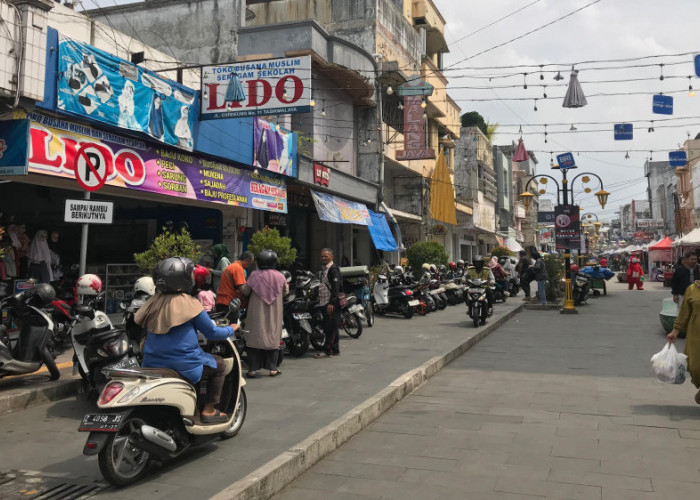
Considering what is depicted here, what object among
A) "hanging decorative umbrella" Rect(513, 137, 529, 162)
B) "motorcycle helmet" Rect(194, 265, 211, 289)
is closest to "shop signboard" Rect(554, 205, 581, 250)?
"hanging decorative umbrella" Rect(513, 137, 529, 162)

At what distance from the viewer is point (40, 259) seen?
35.4 ft

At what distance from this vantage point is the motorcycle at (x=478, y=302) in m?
12.8

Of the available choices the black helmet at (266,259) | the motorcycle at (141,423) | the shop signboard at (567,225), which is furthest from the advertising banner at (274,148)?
the motorcycle at (141,423)

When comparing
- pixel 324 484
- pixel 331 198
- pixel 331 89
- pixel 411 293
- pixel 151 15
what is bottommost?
pixel 324 484

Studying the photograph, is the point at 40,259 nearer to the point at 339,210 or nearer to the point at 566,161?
the point at 339,210

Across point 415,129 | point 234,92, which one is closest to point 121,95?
point 234,92

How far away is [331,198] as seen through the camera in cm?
1823

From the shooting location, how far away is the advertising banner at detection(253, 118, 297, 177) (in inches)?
554

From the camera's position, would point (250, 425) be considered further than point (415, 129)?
No

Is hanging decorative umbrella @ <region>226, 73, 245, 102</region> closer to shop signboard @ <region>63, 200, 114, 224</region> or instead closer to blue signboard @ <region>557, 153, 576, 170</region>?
shop signboard @ <region>63, 200, 114, 224</region>

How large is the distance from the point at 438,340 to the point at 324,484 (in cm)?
702

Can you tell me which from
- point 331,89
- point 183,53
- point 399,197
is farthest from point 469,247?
point 183,53

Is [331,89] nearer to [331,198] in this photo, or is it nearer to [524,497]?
[331,198]

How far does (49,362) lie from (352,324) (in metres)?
6.15
